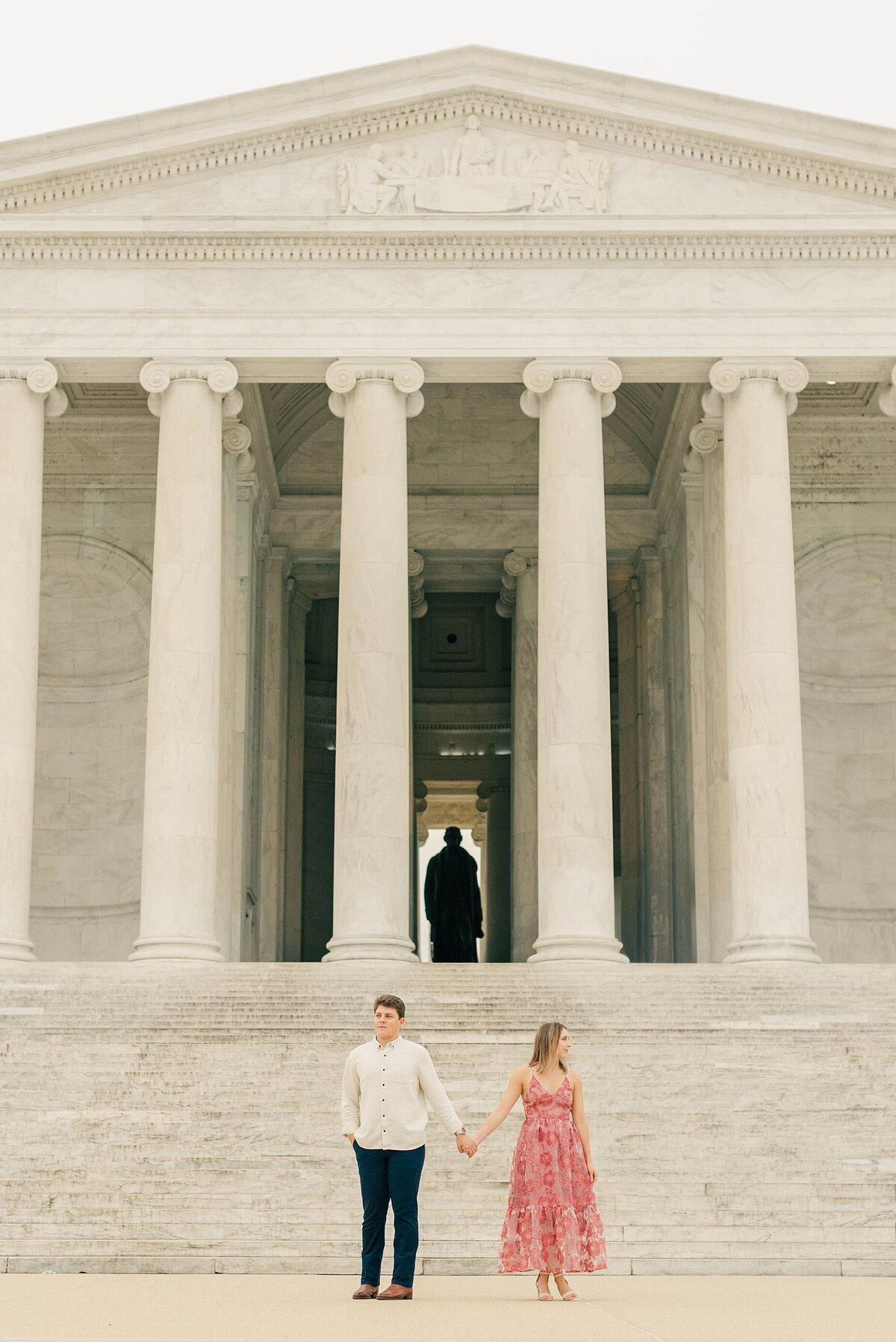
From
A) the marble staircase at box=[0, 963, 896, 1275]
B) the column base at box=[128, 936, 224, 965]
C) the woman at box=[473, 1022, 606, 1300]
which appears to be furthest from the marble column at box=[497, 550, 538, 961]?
the woman at box=[473, 1022, 606, 1300]

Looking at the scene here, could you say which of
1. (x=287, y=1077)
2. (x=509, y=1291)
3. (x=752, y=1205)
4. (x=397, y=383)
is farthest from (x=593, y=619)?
(x=509, y=1291)

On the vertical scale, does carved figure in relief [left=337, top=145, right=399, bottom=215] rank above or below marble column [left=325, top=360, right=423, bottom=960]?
above

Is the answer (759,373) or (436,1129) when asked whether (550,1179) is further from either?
(759,373)

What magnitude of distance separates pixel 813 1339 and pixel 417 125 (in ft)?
119

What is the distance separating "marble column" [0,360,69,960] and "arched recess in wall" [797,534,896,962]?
22.6 meters

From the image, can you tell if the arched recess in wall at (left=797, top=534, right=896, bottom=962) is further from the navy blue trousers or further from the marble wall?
the navy blue trousers

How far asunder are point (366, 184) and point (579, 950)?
1913 cm

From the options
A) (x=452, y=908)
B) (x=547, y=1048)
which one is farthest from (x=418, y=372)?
(x=547, y=1048)

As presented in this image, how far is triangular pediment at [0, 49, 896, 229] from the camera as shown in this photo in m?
46.3

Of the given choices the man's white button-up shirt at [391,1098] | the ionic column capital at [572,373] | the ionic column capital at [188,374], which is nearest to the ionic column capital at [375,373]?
the ionic column capital at [188,374]

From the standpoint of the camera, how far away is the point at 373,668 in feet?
146

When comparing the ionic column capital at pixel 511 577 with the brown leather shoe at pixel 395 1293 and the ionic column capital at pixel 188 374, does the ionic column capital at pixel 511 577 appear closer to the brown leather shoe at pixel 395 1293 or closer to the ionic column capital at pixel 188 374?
the ionic column capital at pixel 188 374

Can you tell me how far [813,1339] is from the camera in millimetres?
16609

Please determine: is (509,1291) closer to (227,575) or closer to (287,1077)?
(287,1077)
